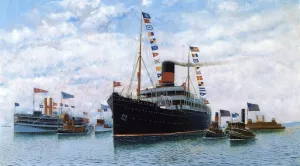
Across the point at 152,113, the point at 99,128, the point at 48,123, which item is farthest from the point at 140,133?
the point at 48,123

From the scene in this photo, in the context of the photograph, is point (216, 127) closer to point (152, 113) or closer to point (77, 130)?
point (152, 113)

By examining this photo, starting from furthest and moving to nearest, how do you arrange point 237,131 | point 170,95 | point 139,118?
point 170,95, point 237,131, point 139,118

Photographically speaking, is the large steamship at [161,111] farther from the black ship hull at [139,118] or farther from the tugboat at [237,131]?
the tugboat at [237,131]

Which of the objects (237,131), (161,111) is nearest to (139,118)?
(161,111)

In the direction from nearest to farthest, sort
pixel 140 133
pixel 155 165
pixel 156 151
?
pixel 155 165 < pixel 156 151 < pixel 140 133

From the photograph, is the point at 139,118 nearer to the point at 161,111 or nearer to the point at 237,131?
the point at 161,111

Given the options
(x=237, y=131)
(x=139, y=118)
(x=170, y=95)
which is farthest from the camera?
(x=170, y=95)

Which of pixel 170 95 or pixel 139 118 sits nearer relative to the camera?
pixel 139 118

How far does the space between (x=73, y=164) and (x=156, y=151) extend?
9.81m

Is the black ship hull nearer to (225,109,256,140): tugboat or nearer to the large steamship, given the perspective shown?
the large steamship

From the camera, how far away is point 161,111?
5266 centimetres

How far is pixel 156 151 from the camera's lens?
118 feet

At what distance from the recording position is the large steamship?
48594 mm

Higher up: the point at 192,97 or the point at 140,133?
the point at 192,97
